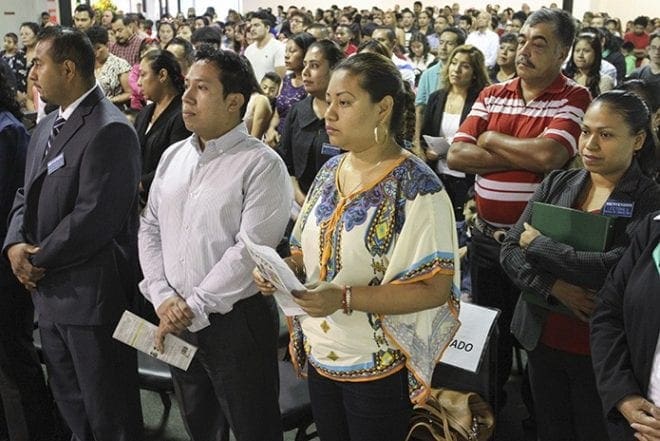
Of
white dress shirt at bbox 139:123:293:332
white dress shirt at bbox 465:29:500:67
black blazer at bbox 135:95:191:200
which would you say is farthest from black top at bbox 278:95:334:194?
white dress shirt at bbox 465:29:500:67

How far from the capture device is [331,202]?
1810 millimetres

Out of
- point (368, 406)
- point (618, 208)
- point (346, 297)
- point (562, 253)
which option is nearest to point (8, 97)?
point (346, 297)

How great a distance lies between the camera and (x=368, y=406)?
1772mm

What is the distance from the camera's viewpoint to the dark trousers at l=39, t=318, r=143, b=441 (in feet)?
7.80

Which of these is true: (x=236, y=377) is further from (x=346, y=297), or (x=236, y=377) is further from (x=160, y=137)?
(x=160, y=137)

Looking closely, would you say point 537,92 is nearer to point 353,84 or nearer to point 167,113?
point 353,84

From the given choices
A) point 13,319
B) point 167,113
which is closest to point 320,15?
point 167,113

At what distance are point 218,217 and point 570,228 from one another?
1005 millimetres

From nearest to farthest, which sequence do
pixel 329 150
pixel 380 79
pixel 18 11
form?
pixel 380 79 < pixel 329 150 < pixel 18 11

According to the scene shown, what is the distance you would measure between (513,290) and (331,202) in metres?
1.24

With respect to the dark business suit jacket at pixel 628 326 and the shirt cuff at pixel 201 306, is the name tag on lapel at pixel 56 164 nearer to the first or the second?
the shirt cuff at pixel 201 306

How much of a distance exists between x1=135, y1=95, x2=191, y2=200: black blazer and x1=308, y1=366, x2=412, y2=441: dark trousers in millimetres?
1802

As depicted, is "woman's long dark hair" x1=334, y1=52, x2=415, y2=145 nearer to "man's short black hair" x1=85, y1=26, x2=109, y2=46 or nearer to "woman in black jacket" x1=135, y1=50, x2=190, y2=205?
"woman in black jacket" x1=135, y1=50, x2=190, y2=205

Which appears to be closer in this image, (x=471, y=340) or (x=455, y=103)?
(x=471, y=340)
